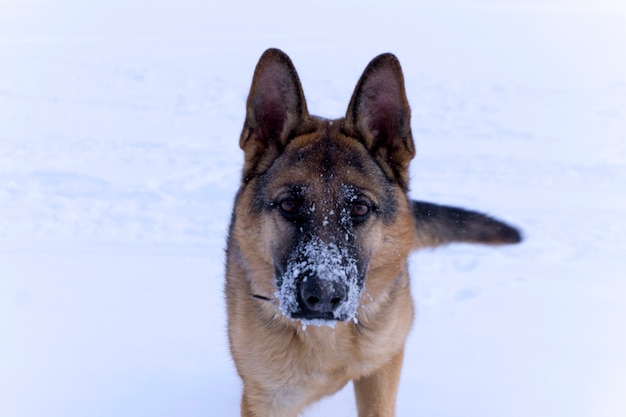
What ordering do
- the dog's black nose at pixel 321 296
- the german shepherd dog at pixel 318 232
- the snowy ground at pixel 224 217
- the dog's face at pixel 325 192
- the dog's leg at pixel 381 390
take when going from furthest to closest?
the snowy ground at pixel 224 217, the dog's leg at pixel 381 390, the german shepherd dog at pixel 318 232, the dog's face at pixel 325 192, the dog's black nose at pixel 321 296

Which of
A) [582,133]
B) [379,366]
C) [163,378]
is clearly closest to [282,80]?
[379,366]

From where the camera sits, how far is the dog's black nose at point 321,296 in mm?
2566

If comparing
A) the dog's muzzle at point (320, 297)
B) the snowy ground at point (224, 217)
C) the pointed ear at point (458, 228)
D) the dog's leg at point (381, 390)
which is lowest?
the snowy ground at point (224, 217)

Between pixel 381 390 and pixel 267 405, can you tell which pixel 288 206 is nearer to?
pixel 267 405

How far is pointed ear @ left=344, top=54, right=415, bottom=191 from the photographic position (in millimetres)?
3166

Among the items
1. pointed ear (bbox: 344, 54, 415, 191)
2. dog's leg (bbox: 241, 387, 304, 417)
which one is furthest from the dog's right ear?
dog's leg (bbox: 241, 387, 304, 417)

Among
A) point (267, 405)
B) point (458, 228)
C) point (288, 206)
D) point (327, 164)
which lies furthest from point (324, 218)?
point (458, 228)

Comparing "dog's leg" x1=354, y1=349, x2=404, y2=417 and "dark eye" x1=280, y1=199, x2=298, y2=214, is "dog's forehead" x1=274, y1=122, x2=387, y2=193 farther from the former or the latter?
"dog's leg" x1=354, y1=349, x2=404, y2=417

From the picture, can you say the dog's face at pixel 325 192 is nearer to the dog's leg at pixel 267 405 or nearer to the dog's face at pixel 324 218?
the dog's face at pixel 324 218

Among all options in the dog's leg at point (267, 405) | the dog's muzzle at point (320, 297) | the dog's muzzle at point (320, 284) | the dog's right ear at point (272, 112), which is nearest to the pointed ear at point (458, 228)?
the dog's right ear at point (272, 112)

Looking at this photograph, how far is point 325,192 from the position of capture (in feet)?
9.70

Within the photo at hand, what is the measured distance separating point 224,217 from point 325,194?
12.0 feet

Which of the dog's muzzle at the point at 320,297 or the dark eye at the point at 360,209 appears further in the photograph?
the dark eye at the point at 360,209

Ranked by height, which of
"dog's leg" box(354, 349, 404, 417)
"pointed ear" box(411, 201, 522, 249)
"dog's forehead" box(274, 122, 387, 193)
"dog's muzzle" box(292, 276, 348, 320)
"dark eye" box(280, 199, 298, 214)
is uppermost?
"dog's forehead" box(274, 122, 387, 193)
